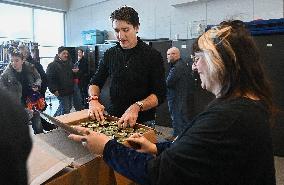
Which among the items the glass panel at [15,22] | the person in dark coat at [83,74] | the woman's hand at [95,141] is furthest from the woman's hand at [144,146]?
the glass panel at [15,22]

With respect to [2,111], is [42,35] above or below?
above

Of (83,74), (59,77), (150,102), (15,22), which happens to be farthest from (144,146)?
(15,22)

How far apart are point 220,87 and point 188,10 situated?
5.34 metres

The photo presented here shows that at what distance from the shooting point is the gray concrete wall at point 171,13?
4966mm

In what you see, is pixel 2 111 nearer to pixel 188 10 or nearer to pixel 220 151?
pixel 220 151

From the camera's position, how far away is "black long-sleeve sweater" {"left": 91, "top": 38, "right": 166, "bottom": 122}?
5.75 feet

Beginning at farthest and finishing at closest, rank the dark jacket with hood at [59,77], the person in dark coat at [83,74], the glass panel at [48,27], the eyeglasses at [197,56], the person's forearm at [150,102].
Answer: the glass panel at [48,27], the person in dark coat at [83,74], the dark jacket with hood at [59,77], the person's forearm at [150,102], the eyeglasses at [197,56]

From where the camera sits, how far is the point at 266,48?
371 cm

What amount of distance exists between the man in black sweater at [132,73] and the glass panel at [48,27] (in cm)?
678

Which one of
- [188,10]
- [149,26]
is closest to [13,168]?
[188,10]

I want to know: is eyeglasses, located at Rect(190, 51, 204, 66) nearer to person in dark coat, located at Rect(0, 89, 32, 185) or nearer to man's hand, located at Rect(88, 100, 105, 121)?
person in dark coat, located at Rect(0, 89, 32, 185)

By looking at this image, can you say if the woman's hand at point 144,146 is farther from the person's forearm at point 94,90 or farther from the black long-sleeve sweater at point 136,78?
the person's forearm at point 94,90

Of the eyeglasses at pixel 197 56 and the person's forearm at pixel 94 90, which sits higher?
the eyeglasses at pixel 197 56

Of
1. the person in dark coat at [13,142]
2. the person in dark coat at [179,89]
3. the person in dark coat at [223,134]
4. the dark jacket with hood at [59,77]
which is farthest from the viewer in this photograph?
the dark jacket with hood at [59,77]
